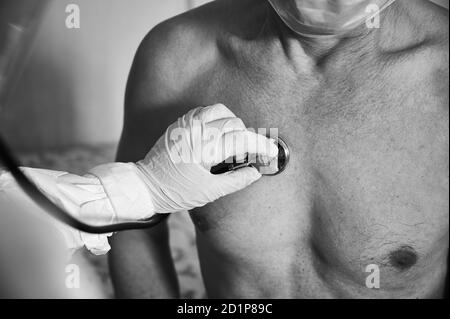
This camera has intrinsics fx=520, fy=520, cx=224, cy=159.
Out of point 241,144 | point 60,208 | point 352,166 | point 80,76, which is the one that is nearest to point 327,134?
point 352,166

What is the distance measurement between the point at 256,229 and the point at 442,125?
1.02 ft

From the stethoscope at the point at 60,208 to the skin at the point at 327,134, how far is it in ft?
0.07

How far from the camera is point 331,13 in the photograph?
633 millimetres

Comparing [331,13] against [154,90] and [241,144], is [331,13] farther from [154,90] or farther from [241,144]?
[154,90]

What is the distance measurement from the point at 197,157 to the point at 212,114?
2.5 inches

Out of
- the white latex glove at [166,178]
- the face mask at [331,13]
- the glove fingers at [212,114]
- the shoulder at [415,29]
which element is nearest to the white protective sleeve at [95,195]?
the white latex glove at [166,178]

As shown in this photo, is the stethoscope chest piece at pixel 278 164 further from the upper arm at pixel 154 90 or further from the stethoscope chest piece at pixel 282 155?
the upper arm at pixel 154 90

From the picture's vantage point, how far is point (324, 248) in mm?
787

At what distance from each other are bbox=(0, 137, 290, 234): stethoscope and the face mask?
175 millimetres

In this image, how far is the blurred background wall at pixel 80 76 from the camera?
116cm
